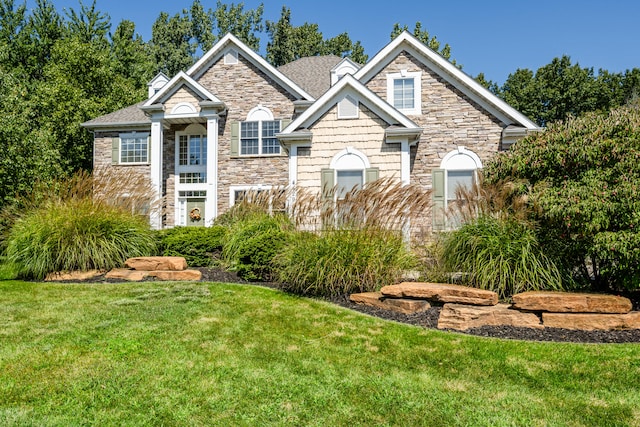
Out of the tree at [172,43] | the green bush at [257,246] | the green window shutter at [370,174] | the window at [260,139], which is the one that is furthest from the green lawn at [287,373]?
the tree at [172,43]

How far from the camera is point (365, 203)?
23.7 ft

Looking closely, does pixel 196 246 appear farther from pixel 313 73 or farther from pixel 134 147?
pixel 313 73

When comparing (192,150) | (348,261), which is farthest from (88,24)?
(348,261)

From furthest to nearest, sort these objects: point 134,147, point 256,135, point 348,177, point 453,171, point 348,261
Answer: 1. point 134,147
2. point 256,135
3. point 453,171
4. point 348,177
5. point 348,261

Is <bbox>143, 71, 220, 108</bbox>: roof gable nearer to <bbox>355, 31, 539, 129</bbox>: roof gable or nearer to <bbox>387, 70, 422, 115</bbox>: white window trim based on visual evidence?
<bbox>355, 31, 539, 129</bbox>: roof gable

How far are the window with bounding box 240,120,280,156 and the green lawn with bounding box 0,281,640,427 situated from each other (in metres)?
11.4

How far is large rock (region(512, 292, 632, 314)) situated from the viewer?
5.36 metres

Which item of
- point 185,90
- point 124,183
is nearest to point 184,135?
point 185,90

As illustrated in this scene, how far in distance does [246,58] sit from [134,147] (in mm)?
5948

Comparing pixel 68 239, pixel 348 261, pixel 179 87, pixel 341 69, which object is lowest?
pixel 348 261

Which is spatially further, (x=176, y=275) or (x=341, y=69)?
(x=341, y=69)

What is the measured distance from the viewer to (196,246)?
1016 cm

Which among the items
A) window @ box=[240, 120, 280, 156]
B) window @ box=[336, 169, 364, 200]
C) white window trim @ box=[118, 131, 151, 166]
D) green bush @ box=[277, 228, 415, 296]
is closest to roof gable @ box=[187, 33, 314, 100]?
window @ box=[240, 120, 280, 156]

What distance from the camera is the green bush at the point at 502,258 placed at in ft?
19.9
